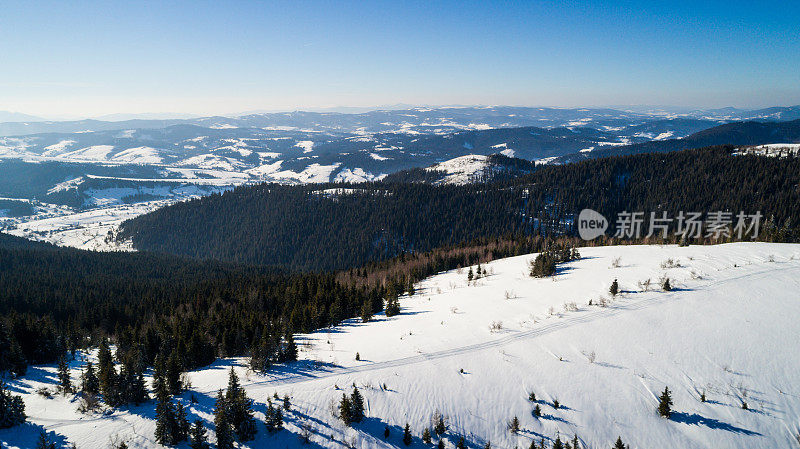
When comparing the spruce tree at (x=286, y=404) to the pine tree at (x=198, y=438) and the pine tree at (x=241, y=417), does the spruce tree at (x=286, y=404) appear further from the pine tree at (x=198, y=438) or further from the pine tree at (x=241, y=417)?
the pine tree at (x=198, y=438)

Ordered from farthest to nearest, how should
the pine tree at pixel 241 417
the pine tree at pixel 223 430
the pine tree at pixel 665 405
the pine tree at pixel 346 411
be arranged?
1. the pine tree at pixel 346 411
2. the pine tree at pixel 665 405
3. the pine tree at pixel 241 417
4. the pine tree at pixel 223 430

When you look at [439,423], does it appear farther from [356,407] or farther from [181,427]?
[181,427]

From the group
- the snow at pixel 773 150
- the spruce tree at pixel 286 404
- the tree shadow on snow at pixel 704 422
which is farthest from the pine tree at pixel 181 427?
the snow at pixel 773 150

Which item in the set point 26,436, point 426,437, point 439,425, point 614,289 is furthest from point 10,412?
point 614,289

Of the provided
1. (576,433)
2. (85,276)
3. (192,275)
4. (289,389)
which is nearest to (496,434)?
(576,433)

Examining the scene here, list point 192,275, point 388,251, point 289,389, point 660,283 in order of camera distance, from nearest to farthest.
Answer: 1. point 289,389
2. point 660,283
3. point 192,275
4. point 388,251

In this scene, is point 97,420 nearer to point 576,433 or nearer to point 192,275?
point 576,433
